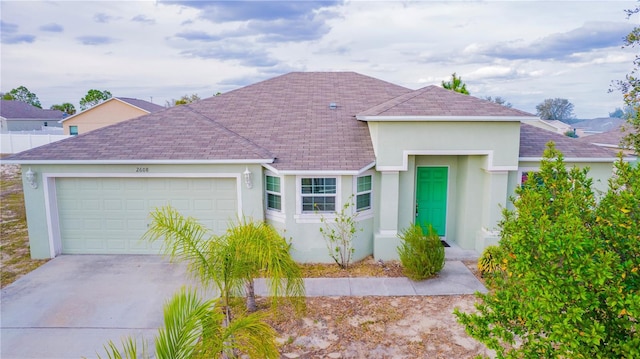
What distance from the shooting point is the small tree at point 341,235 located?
10500 mm

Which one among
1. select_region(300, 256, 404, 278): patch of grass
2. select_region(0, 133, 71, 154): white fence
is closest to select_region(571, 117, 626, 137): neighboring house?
select_region(300, 256, 404, 278): patch of grass

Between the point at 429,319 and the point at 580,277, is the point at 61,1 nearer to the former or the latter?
the point at 429,319

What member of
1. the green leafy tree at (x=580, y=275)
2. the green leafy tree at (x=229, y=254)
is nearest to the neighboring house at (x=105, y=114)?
the green leafy tree at (x=229, y=254)

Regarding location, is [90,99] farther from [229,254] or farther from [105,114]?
[229,254]

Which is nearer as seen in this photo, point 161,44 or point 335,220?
point 335,220

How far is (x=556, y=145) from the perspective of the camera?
11953 millimetres

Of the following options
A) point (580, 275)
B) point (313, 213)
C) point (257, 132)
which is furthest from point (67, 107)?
point (580, 275)

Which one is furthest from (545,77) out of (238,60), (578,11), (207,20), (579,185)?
(579,185)

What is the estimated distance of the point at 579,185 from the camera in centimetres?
386

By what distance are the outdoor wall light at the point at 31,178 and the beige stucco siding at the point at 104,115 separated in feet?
95.7

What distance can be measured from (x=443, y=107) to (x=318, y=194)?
420 cm

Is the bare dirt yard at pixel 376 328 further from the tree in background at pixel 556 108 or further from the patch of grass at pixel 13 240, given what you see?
the tree in background at pixel 556 108

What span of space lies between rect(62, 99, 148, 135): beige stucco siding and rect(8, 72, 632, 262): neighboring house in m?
28.8

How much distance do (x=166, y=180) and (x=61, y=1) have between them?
716 centimetres
